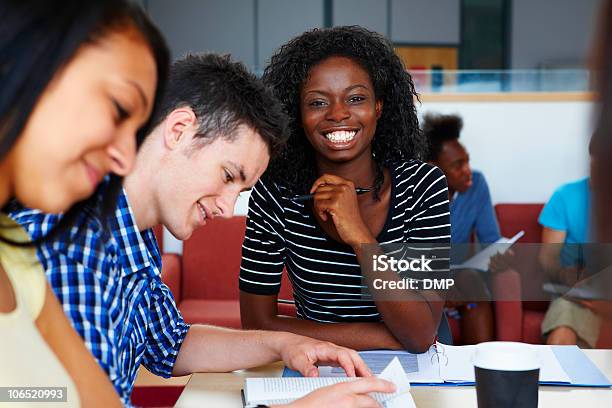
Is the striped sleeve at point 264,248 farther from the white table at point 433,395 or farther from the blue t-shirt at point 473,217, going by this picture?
the blue t-shirt at point 473,217

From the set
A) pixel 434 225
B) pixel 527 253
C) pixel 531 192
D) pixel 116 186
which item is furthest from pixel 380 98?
pixel 531 192

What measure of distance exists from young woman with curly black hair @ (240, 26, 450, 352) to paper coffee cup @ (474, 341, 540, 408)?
594 mm

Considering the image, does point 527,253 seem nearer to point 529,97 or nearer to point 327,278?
point 529,97

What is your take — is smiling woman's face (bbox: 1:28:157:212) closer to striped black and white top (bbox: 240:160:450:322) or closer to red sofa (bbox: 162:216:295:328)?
striped black and white top (bbox: 240:160:450:322)

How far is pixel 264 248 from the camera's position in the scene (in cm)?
177

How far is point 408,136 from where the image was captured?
1.92 m

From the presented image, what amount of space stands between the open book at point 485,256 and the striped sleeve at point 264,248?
143 centimetres

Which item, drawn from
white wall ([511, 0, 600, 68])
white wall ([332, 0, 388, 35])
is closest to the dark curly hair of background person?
white wall ([332, 0, 388, 35])

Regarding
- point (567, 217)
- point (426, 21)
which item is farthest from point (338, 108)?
point (426, 21)

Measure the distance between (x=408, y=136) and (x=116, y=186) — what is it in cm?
111

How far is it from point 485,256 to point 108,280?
2261 mm

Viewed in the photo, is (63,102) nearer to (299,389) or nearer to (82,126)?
(82,126)

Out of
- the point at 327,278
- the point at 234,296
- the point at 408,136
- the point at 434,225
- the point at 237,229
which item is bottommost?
the point at 234,296

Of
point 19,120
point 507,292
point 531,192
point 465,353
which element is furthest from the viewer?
point 531,192
